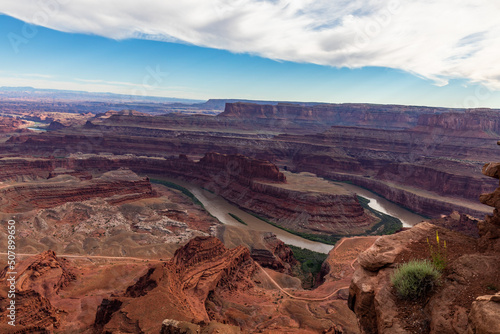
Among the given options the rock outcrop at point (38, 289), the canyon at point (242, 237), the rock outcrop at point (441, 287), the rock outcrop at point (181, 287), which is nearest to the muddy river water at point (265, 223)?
the canyon at point (242, 237)

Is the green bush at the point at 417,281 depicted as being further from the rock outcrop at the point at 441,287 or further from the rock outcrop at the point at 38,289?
the rock outcrop at the point at 38,289

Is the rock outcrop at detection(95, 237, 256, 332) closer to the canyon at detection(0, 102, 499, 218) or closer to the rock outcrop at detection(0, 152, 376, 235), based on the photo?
the rock outcrop at detection(0, 152, 376, 235)

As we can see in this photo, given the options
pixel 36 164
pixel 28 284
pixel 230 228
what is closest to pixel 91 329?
pixel 28 284

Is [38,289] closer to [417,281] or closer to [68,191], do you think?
[417,281]

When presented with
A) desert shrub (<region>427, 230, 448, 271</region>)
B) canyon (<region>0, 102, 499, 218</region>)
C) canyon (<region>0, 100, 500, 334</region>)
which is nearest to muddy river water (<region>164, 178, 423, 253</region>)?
canyon (<region>0, 100, 500, 334</region>)

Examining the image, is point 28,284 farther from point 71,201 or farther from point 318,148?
point 318,148

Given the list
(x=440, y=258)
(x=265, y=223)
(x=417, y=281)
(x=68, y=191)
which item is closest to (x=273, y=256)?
(x=265, y=223)
